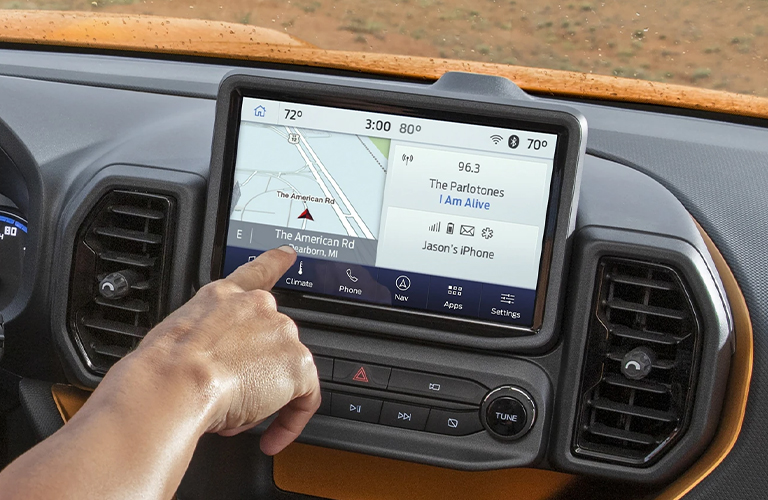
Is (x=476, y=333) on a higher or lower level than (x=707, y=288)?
lower

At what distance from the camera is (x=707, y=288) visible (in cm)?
143

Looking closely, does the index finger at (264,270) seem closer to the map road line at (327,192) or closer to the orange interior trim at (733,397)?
the map road line at (327,192)

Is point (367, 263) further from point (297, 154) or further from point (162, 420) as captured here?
point (162, 420)

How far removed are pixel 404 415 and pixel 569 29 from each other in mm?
1996

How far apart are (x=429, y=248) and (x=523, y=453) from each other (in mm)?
438

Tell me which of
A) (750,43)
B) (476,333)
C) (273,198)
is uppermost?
(750,43)

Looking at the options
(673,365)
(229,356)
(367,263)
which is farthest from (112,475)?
(673,365)

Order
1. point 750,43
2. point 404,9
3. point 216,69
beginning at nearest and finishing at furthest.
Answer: point 216,69 → point 750,43 → point 404,9

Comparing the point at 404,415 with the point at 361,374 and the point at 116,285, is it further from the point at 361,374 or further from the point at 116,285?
the point at 116,285

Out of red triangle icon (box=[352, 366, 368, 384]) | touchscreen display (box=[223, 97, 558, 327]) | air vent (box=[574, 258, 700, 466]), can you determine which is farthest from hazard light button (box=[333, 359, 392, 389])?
air vent (box=[574, 258, 700, 466])

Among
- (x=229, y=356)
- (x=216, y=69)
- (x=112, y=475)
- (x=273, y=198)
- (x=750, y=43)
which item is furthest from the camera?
(x=750, y=43)

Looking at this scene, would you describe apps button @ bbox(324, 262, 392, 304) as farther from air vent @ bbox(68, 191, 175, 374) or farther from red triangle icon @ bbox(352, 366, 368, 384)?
air vent @ bbox(68, 191, 175, 374)

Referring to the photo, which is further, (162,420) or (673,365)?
(673,365)

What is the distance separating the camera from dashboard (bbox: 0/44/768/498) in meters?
1.44
